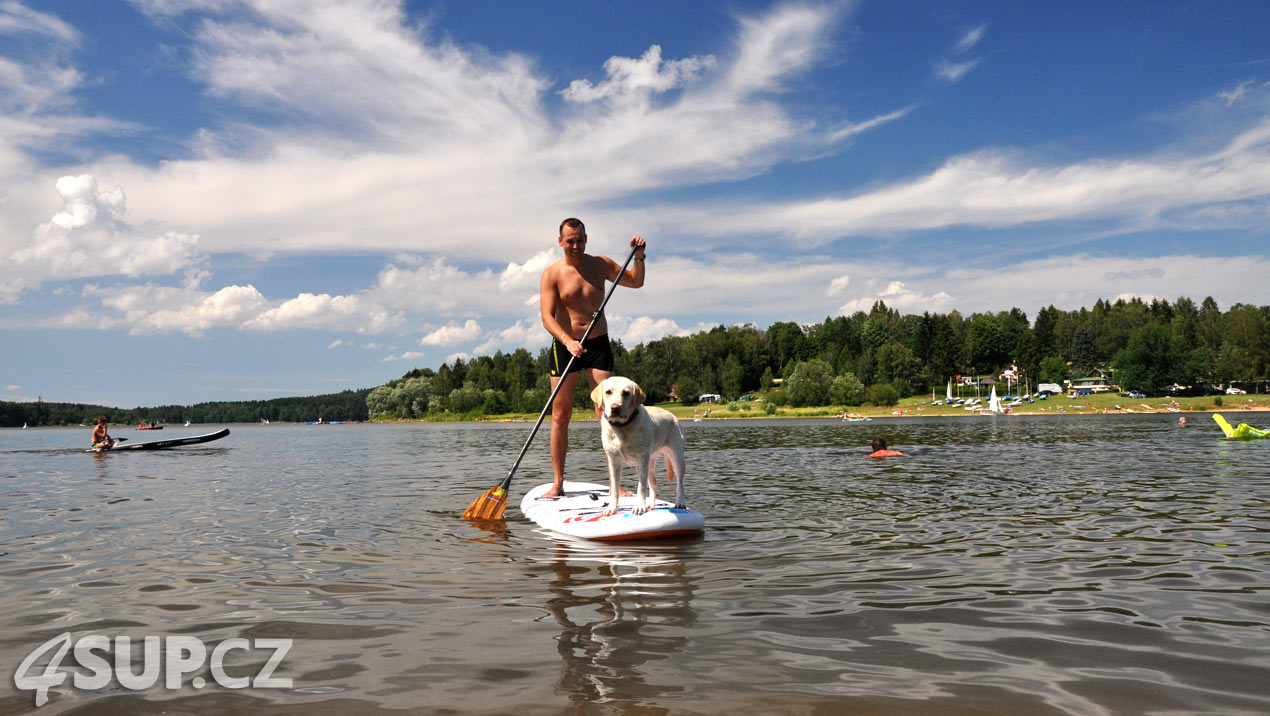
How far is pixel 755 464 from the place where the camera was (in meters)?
21.8

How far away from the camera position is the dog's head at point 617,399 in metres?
8.17

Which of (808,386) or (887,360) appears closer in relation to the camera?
(808,386)

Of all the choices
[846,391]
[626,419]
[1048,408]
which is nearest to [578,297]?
[626,419]

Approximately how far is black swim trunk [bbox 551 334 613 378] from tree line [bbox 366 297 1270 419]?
112 m

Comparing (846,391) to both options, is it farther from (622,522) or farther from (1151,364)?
(622,522)

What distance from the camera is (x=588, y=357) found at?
404 inches

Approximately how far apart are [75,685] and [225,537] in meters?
5.57

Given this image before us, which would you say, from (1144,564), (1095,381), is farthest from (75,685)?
(1095,381)

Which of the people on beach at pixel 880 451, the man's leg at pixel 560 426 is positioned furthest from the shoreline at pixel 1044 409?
the man's leg at pixel 560 426

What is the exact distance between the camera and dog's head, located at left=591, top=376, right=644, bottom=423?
817 centimetres

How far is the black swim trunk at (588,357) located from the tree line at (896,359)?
112265 millimetres

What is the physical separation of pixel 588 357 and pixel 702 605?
203 inches

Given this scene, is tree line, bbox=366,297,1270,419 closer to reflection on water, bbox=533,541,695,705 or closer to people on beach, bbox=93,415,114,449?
people on beach, bbox=93,415,114,449

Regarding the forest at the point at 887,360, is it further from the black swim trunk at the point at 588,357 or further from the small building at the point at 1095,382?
the black swim trunk at the point at 588,357
